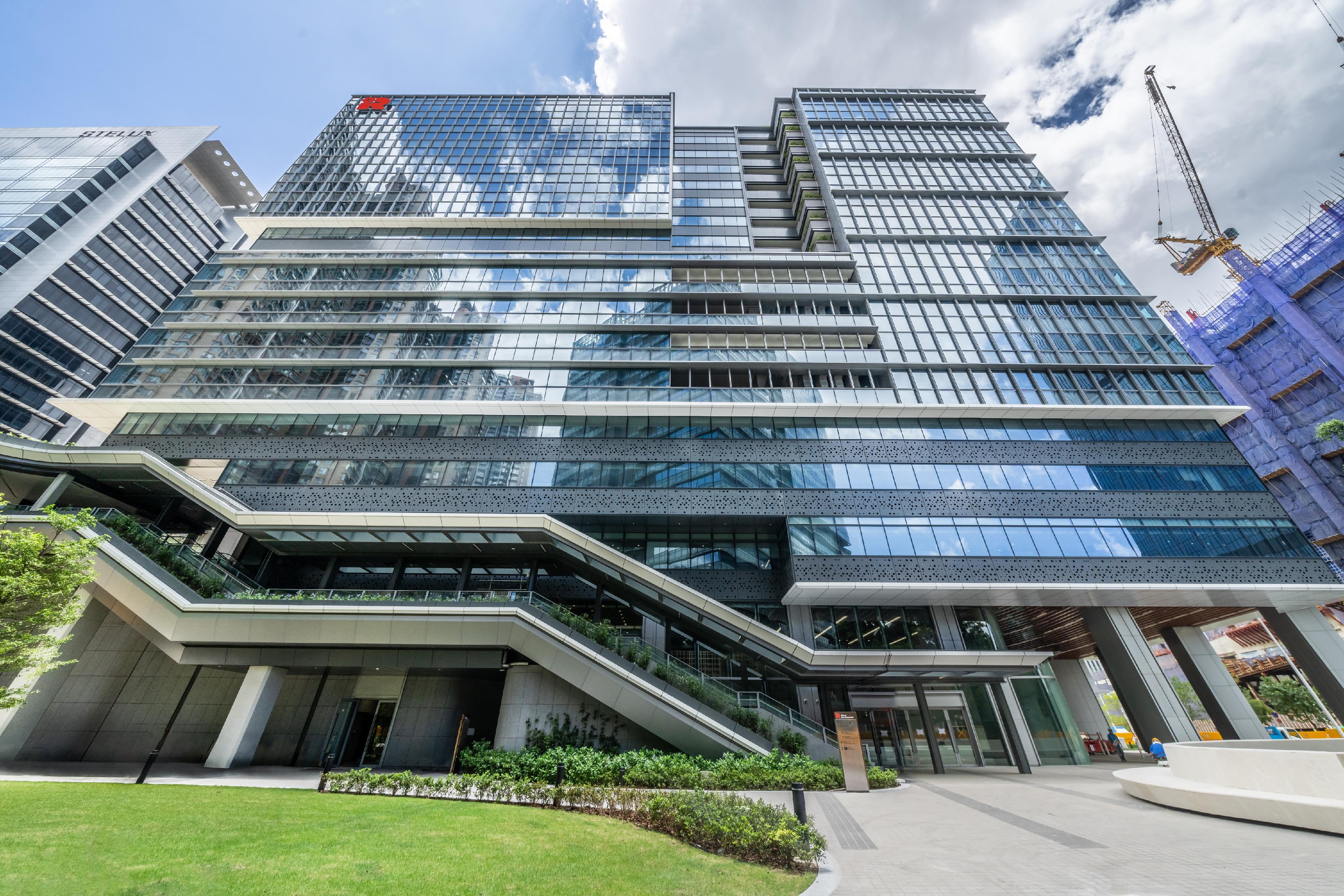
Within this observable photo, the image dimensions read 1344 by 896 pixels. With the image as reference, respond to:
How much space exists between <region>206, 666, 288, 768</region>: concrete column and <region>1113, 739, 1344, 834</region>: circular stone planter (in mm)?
28960

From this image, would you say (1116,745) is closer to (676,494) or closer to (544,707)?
(676,494)

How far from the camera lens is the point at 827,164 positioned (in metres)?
45.9

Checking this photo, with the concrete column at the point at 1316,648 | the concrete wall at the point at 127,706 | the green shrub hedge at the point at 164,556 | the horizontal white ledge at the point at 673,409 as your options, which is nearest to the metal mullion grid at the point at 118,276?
the horizontal white ledge at the point at 673,409

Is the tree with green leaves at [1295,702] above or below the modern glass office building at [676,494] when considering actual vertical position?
below

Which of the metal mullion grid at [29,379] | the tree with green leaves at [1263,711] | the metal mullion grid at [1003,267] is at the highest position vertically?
the metal mullion grid at [29,379]

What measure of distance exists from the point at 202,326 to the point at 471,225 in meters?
19.9

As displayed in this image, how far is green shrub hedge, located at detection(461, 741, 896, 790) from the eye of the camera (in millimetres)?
15469

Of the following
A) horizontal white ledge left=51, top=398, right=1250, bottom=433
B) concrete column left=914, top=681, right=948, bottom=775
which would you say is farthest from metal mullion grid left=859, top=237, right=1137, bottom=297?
concrete column left=914, top=681, right=948, bottom=775

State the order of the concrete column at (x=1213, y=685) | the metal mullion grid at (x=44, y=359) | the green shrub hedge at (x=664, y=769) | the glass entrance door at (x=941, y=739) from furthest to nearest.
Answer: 1. the metal mullion grid at (x=44, y=359)
2. the glass entrance door at (x=941, y=739)
3. the concrete column at (x=1213, y=685)
4. the green shrub hedge at (x=664, y=769)

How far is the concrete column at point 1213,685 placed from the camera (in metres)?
23.9

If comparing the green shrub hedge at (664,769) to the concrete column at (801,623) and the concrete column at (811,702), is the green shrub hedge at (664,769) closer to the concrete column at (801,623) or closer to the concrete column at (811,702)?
the concrete column at (811,702)

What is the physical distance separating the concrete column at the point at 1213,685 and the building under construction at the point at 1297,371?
1082 inches

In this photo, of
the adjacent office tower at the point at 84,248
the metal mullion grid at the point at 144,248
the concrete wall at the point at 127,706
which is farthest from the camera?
the metal mullion grid at the point at 144,248

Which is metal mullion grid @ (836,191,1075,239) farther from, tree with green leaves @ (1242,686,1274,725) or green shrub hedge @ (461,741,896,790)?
tree with green leaves @ (1242,686,1274,725)
